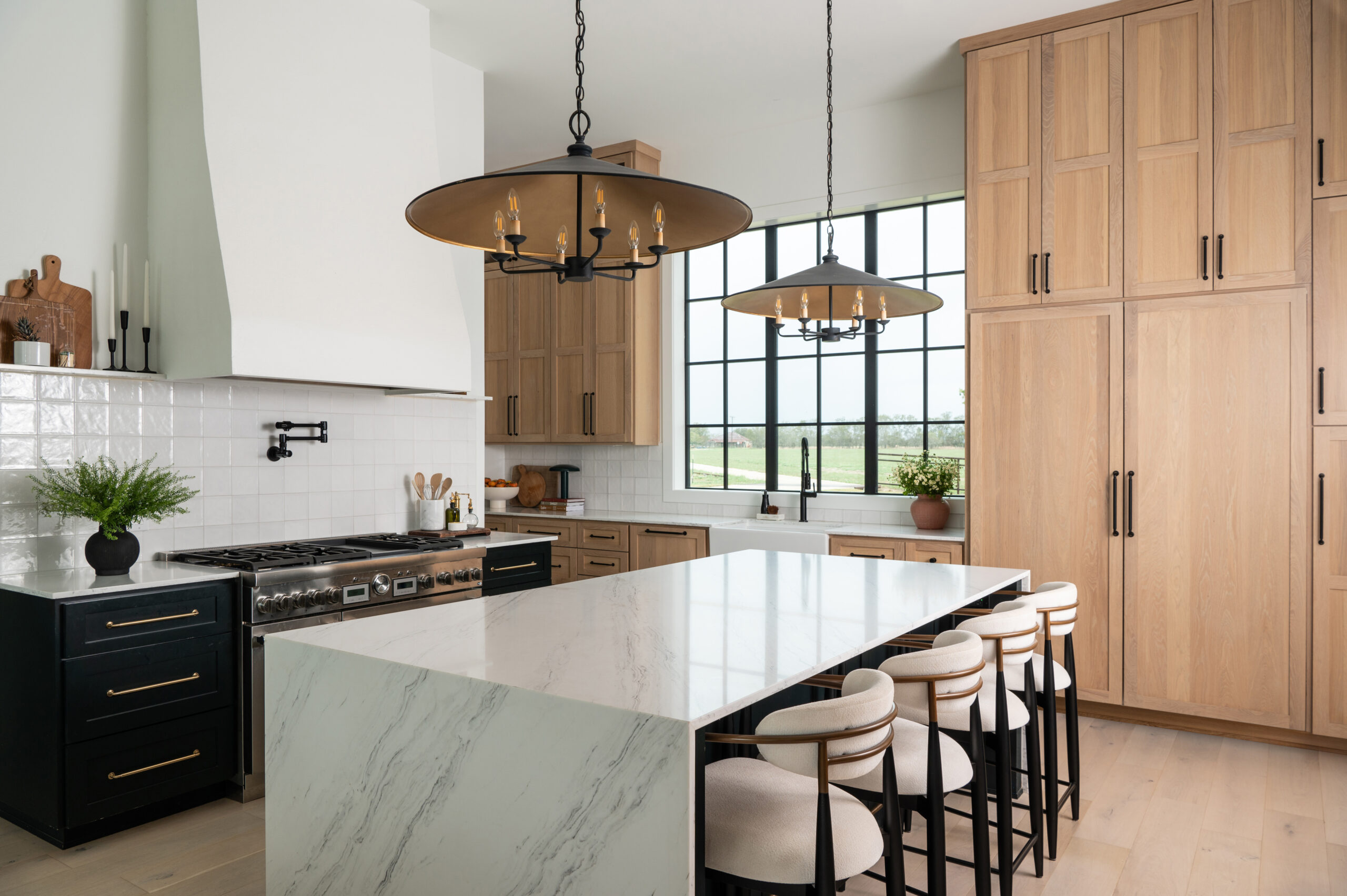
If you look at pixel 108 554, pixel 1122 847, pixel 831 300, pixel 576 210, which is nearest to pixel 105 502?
pixel 108 554

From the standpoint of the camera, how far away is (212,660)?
3.21 meters

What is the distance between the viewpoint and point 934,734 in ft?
6.45

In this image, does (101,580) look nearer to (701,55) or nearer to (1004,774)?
(1004,774)

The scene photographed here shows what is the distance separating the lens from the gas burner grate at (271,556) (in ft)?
10.9

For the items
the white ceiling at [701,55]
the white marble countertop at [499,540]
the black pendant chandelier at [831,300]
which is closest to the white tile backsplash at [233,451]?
the white marble countertop at [499,540]

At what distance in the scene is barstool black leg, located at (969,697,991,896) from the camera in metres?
2.20

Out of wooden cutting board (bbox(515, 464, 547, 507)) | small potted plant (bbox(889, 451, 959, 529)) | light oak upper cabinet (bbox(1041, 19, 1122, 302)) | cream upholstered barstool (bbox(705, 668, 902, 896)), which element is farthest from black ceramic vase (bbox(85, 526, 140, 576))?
light oak upper cabinet (bbox(1041, 19, 1122, 302))

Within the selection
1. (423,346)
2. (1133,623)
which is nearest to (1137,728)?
(1133,623)

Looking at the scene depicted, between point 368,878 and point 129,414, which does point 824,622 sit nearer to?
point 368,878

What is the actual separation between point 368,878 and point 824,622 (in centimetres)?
123

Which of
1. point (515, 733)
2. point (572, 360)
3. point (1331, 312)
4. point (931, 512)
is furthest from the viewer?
point (572, 360)

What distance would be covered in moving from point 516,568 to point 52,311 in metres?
2.24

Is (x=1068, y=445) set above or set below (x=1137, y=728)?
above

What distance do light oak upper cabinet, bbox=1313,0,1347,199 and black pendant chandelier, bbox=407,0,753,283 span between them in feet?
9.88
